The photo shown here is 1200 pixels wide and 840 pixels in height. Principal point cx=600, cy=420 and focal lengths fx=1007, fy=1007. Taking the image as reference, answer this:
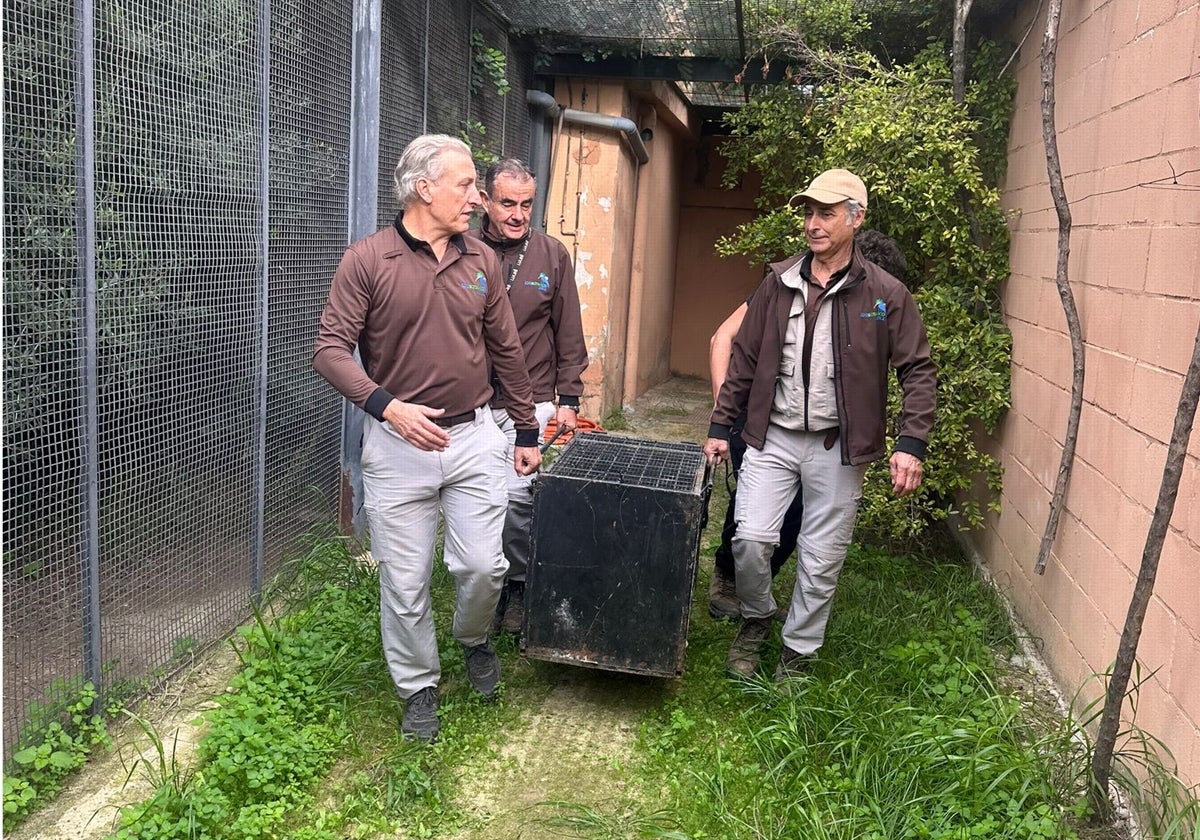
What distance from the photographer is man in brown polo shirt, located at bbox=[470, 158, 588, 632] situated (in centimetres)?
410

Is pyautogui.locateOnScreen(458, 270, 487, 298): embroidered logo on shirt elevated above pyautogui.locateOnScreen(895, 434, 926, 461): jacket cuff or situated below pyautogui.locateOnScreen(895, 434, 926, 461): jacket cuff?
above

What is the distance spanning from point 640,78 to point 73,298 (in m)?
5.43

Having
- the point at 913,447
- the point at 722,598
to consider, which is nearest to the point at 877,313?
the point at 913,447

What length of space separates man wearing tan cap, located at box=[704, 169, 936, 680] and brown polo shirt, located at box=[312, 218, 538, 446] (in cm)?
109

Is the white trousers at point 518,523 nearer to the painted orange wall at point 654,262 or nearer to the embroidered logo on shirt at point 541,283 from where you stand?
the embroidered logo on shirt at point 541,283

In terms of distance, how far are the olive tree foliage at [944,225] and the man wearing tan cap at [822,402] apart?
4.92 feet

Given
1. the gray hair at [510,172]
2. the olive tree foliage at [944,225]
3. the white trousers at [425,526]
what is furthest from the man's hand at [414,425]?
the olive tree foliage at [944,225]

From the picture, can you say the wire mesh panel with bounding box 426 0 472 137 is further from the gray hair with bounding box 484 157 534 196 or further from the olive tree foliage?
the olive tree foliage

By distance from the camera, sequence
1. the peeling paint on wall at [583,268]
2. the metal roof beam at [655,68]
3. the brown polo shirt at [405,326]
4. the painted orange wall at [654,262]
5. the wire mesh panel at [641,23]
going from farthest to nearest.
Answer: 1. the painted orange wall at [654,262]
2. the peeling paint on wall at [583,268]
3. the metal roof beam at [655,68]
4. the wire mesh panel at [641,23]
5. the brown polo shirt at [405,326]

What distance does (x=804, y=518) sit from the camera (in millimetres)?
3684

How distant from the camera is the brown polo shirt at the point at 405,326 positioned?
3012 mm

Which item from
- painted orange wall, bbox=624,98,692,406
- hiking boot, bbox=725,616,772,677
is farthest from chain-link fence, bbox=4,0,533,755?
painted orange wall, bbox=624,98,692,406

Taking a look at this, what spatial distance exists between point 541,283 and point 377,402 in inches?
→ 55.7

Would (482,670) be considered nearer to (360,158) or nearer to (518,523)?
(518,523)
